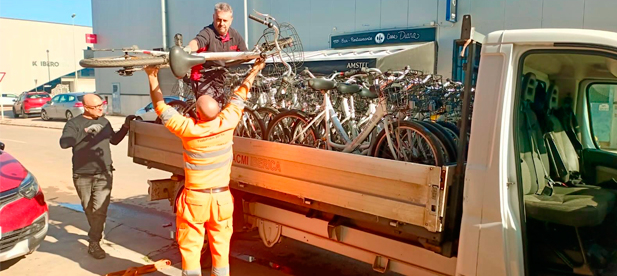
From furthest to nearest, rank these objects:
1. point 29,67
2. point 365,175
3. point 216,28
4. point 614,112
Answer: point 29,67 < point 216,28 < point 614,112 < point 365,175

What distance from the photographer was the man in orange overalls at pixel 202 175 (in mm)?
3506

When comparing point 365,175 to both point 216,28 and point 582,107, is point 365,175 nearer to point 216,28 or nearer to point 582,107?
point 582,107

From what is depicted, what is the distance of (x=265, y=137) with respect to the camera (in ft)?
16.2

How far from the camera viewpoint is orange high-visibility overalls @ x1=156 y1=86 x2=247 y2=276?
351 centimetres

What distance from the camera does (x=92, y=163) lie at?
496cm

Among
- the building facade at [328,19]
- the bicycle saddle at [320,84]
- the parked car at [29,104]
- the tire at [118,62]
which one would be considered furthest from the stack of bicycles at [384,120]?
the parked car at [29,104]

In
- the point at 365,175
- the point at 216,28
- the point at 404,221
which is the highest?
the point at 216,28

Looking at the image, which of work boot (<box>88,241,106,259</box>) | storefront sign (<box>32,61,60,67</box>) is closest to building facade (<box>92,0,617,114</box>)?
work boot (<box>88,241,106,259</box>)

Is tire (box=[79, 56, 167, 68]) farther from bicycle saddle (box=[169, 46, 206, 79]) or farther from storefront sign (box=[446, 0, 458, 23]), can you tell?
storefront sign (box=[446, 0, 458, 23])

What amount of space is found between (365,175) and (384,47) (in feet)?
40.4

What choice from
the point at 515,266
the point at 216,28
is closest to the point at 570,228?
the point at 515,266

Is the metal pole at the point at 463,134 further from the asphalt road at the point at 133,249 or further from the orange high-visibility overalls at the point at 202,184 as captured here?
the asphalt road at the point at 133,249

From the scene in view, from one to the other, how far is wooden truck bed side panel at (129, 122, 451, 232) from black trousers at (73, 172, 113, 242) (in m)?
1.93

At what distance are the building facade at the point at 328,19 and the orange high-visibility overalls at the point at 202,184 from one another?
331 centimetres
